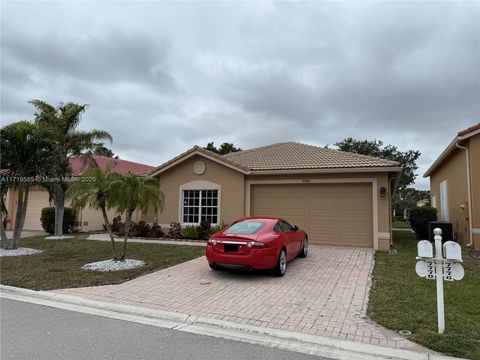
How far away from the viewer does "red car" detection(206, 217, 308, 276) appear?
8.30m

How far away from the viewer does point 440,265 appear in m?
5.23

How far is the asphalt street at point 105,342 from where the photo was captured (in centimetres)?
447

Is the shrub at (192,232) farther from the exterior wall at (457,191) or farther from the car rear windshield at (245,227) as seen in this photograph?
the exterior wall at (457,191)

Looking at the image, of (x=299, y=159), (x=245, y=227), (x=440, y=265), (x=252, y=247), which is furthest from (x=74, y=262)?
(x=299, y=159)

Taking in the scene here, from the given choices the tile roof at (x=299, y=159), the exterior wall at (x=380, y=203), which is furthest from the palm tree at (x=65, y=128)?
the exterior wall at (x=380, y=203)

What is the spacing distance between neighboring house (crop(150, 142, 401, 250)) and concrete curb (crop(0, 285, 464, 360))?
928 centimetres

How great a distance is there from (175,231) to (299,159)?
21.0 ft

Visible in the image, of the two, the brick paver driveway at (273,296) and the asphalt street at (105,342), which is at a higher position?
the brick paver driveway at (273,296)

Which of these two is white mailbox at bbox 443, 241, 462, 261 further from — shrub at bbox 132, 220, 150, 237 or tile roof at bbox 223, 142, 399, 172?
shrub at bbox 132, 220, 150, 237

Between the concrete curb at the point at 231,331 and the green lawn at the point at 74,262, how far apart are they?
931mm

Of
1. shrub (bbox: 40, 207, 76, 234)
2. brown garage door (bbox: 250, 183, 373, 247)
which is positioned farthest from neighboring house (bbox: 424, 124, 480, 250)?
shrub (bbox: 40, 207, 76, 234)

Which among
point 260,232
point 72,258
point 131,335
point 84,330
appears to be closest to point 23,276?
point 72,258

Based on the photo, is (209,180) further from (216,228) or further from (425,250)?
(425,250)

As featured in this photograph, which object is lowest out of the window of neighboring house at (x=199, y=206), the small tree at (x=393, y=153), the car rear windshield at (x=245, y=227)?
the car rear windshield at (x=245, y=227)
